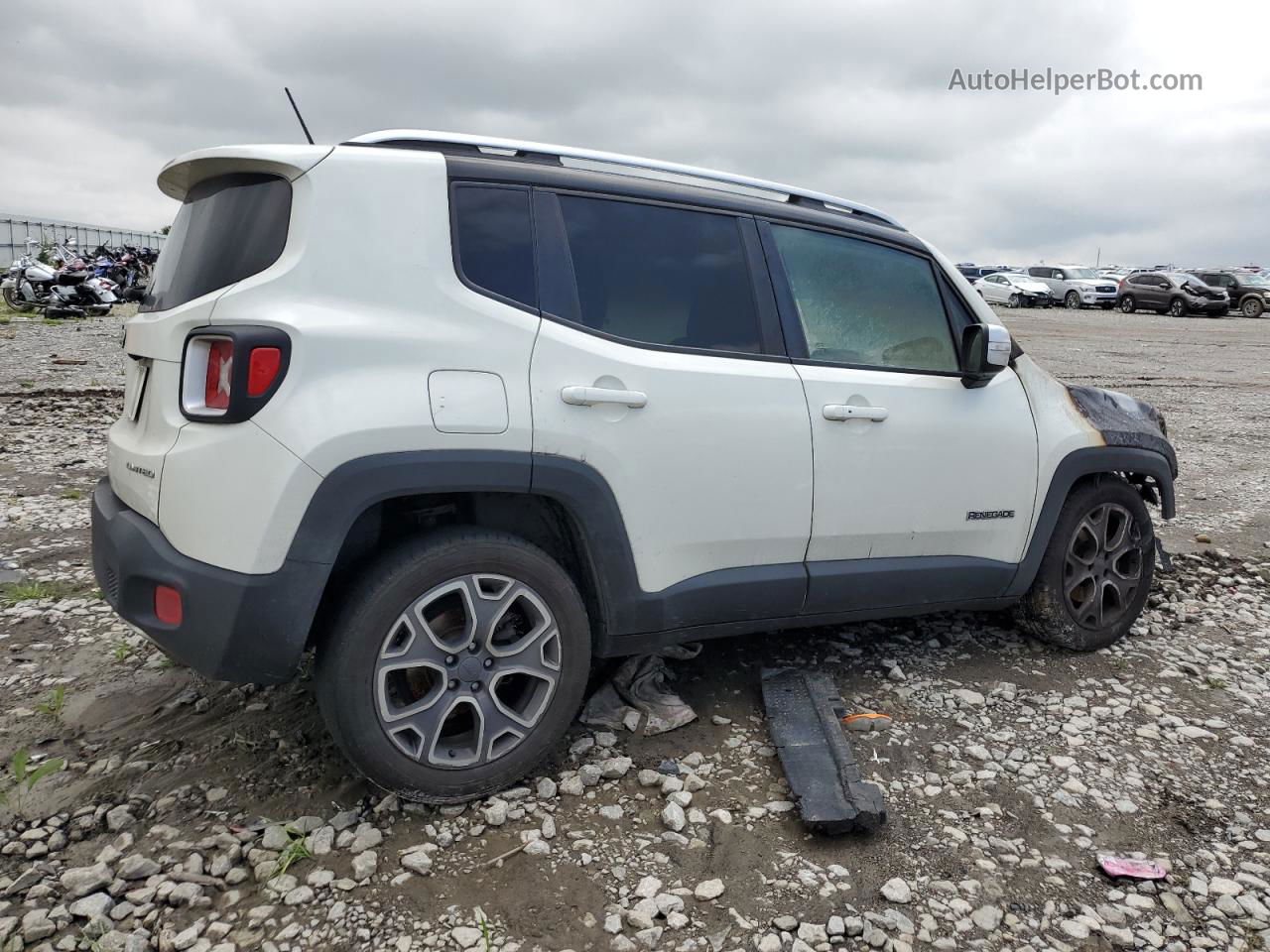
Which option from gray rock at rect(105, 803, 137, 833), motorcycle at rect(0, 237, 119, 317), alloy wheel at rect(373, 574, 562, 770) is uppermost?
motorcycle at rect(0, 237, 119, 317)

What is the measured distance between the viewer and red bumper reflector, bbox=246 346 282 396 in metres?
2.51

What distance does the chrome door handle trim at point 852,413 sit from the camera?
3.34m

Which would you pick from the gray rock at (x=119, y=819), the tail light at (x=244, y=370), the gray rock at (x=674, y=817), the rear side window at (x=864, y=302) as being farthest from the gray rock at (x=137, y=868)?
the rear side window at (x=864, y=302)

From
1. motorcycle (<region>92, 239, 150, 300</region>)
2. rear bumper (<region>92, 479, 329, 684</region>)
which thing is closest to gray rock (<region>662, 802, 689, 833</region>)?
rear bumper (<region>92, 479, 329, 684</region>)

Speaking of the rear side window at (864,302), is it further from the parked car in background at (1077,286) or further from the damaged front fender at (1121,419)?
the parked car in background at (1077,286)

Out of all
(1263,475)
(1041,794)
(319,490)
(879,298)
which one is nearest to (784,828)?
(1041,794)

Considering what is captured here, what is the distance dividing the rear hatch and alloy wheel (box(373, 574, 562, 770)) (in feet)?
2.64

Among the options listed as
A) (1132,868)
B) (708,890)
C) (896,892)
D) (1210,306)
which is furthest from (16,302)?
(1210,306)

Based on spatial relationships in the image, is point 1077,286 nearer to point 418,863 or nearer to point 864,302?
point 864,302

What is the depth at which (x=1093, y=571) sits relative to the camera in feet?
13.8

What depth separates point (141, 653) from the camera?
394 cm

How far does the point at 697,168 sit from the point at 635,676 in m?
1.89

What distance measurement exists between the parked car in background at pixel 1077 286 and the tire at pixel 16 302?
111 ft

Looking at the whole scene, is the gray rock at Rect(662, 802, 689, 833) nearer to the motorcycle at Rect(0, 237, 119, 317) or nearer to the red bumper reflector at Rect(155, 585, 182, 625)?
the red bumper reflector at Rect(155, 585, 182, 625)
